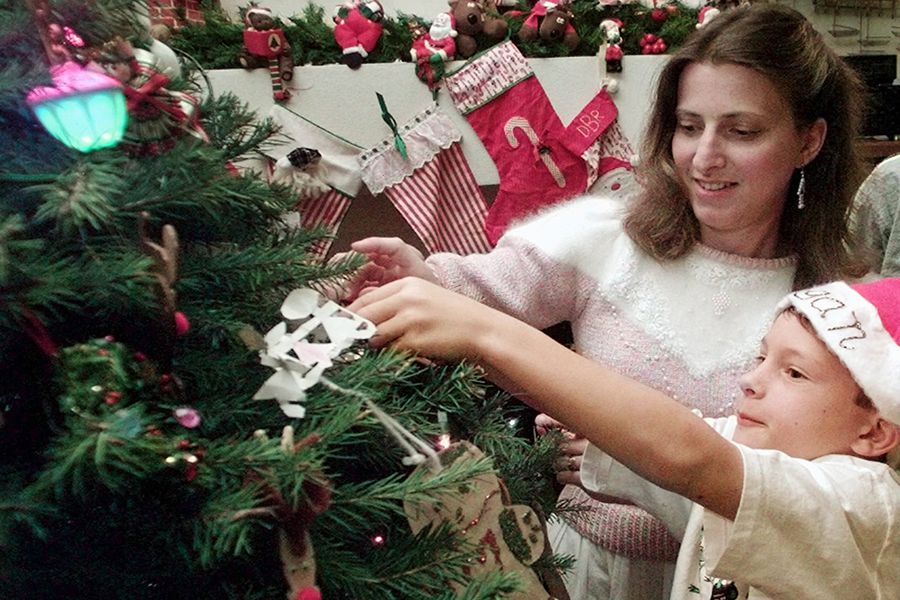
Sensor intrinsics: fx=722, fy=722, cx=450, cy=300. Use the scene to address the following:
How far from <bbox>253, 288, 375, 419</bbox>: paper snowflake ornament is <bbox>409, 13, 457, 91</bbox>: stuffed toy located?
1.85 meters

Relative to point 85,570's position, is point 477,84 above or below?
below

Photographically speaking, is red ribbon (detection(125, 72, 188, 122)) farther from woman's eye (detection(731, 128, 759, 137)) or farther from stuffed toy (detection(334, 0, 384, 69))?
stuffed toy (detection(334, 0, 384, 69))

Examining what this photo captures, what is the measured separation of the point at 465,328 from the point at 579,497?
0.64m

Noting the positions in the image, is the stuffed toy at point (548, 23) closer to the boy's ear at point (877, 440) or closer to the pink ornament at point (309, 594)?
the boy's ear at point (877, 440)

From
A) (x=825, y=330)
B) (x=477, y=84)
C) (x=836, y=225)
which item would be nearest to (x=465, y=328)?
(x=825, y=330)

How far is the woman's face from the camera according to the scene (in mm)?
1138

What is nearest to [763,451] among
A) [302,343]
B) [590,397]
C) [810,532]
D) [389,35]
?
[810,532]

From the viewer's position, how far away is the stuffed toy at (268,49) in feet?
6.97

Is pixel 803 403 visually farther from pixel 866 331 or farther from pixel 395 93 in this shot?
pixel 395 93

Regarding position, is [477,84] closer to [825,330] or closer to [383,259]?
[383,259]

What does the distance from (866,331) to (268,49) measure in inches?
74.0

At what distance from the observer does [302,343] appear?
537 millimetres

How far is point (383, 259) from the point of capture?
94cm

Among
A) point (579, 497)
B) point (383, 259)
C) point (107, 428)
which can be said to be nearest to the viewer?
point (107, 428)
